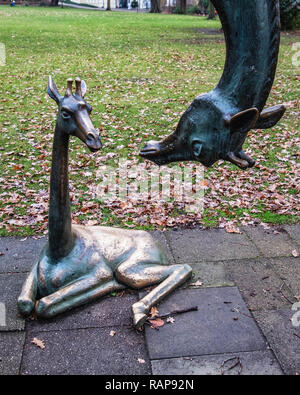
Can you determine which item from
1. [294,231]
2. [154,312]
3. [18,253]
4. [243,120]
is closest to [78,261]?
[154,312]

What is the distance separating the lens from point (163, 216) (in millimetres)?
6312

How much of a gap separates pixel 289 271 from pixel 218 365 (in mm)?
1798

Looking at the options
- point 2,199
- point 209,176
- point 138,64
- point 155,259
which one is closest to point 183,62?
point 138,64

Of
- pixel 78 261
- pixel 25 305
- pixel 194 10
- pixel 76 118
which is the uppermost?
pixel 194 10

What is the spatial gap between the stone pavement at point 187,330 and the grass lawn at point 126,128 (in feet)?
4.75

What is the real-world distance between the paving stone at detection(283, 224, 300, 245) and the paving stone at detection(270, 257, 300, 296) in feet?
1.97

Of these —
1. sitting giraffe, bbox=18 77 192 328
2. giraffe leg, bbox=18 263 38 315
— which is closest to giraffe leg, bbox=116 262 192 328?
sitting giraffe, bbox=18 77 192 328

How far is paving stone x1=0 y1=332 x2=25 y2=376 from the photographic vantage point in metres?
3.43

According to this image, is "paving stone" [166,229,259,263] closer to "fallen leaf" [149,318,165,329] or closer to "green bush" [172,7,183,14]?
"fallen leaf" [149,318,165,329]

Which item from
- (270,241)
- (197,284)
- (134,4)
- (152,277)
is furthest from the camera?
(134,4)

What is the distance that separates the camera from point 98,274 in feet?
13.4

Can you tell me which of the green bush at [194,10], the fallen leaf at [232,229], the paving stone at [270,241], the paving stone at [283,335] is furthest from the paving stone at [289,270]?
the green bush at [194,10]

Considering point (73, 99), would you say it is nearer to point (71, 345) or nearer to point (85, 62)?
point (71, 345)

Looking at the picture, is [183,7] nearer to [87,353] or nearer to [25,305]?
[25,305]
